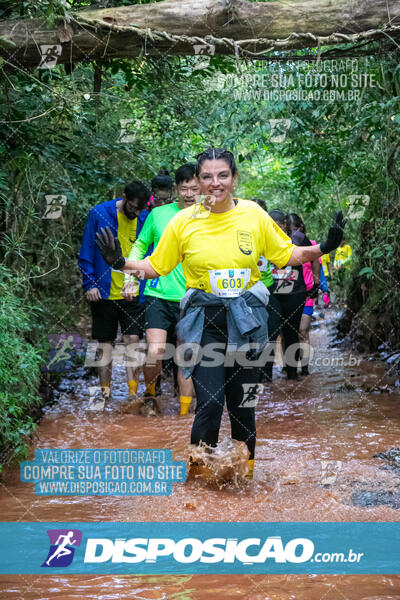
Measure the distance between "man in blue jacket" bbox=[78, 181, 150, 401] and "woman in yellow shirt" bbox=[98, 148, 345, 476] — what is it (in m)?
2.52

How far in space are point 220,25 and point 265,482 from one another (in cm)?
323

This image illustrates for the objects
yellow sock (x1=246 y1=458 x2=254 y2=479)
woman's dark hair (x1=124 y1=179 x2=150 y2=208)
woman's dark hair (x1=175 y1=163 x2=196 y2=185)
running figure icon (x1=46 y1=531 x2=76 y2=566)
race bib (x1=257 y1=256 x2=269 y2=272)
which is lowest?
yellow sock (x1=246 y1=458 x2=254 y2=479)

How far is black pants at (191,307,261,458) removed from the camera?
4.14 meters

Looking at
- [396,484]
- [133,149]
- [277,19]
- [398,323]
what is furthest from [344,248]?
[396,484]

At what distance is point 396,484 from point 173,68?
4937 millimetres

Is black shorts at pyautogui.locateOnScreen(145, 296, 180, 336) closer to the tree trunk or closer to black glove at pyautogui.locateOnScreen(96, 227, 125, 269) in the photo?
the tree trunk

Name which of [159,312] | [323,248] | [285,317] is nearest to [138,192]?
[159,312]

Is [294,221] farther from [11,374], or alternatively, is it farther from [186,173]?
[11,374]

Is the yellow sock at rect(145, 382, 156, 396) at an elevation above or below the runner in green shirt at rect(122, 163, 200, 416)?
below

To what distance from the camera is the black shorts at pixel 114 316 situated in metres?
6.90

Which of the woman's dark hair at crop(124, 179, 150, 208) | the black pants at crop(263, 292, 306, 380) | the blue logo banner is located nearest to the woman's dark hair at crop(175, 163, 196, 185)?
the woman's dark hair at crop(124, 179, 150, 208)

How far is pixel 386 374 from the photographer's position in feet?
27.6

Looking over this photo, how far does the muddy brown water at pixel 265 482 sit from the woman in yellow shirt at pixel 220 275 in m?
0.52

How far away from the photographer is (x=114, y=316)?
696 cm
